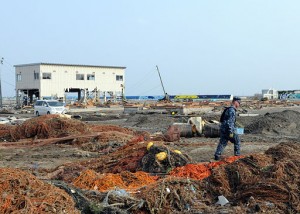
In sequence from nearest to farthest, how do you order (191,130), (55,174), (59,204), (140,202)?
(59,204)
(140,202)
(55,174)
(191,130)

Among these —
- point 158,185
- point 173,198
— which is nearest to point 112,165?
point 158,185

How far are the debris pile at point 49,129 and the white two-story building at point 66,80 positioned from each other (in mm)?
37639

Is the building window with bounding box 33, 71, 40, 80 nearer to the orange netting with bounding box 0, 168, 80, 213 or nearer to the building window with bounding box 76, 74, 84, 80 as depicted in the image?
the building window with bounding box 76, 74, 84, 80

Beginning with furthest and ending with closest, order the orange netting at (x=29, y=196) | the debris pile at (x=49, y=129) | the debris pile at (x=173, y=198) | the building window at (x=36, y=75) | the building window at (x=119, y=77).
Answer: the building window at (x=119, y=77), the building window at (x=36, y=75), the debris pile at (x=49, y=129), the debris pile at (x=173, y=198), the orange netting at (x=29, y=196)

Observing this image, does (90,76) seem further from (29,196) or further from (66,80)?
(29,196)

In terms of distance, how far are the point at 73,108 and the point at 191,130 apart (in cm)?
3376

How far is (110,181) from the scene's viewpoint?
364 inches

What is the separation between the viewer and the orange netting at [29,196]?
6.48 meters

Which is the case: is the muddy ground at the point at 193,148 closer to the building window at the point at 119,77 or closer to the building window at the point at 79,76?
the building window at the point at 79,76

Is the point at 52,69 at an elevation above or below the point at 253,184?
above

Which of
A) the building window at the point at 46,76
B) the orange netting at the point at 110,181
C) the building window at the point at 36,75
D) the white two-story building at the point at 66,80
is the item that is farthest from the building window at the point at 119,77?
the orange netting at the point at 110,181

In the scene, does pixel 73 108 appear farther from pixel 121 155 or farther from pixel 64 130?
pixel 121 155

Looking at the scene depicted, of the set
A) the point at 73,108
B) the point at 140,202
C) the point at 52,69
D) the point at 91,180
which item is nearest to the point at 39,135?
the point at 91,180

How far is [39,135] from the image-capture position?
20391mm
